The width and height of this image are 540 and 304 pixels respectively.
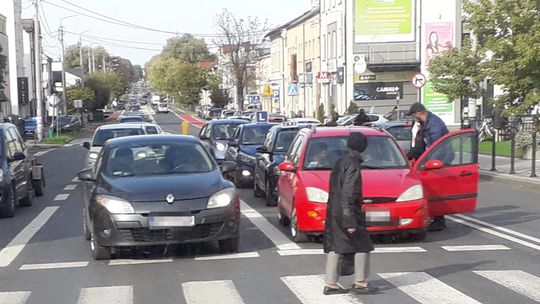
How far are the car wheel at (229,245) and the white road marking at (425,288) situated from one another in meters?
2.25

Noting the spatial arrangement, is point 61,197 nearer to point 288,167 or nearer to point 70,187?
point 70,187

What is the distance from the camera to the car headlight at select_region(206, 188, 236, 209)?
409 inches

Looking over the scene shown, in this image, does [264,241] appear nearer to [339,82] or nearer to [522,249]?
[522,249]

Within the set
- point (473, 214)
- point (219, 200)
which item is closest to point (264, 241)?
point (219, 200)

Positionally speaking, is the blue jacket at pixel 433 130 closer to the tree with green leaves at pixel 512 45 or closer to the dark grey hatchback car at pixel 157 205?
the dark grey hatchback car at pixel 157 205

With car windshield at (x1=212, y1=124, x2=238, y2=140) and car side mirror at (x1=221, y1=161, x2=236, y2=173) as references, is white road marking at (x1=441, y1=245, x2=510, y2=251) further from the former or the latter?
car windshield at (x1=212, y1=124, x2=238, y2=140)

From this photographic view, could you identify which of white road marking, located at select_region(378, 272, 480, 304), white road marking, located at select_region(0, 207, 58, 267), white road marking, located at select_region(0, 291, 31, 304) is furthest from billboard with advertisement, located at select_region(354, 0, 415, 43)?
white road marking, located at select_region(0, 291, 31, 304)

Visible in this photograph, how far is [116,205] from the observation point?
10211mm

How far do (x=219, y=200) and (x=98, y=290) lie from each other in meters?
A: 2.21

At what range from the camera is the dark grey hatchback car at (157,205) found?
10125 mm

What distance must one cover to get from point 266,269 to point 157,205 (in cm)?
154

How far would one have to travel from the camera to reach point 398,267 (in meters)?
9.73

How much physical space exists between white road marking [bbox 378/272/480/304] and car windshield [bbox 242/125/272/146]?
38.9 ft

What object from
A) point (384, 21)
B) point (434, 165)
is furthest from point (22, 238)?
point (384, 21)
